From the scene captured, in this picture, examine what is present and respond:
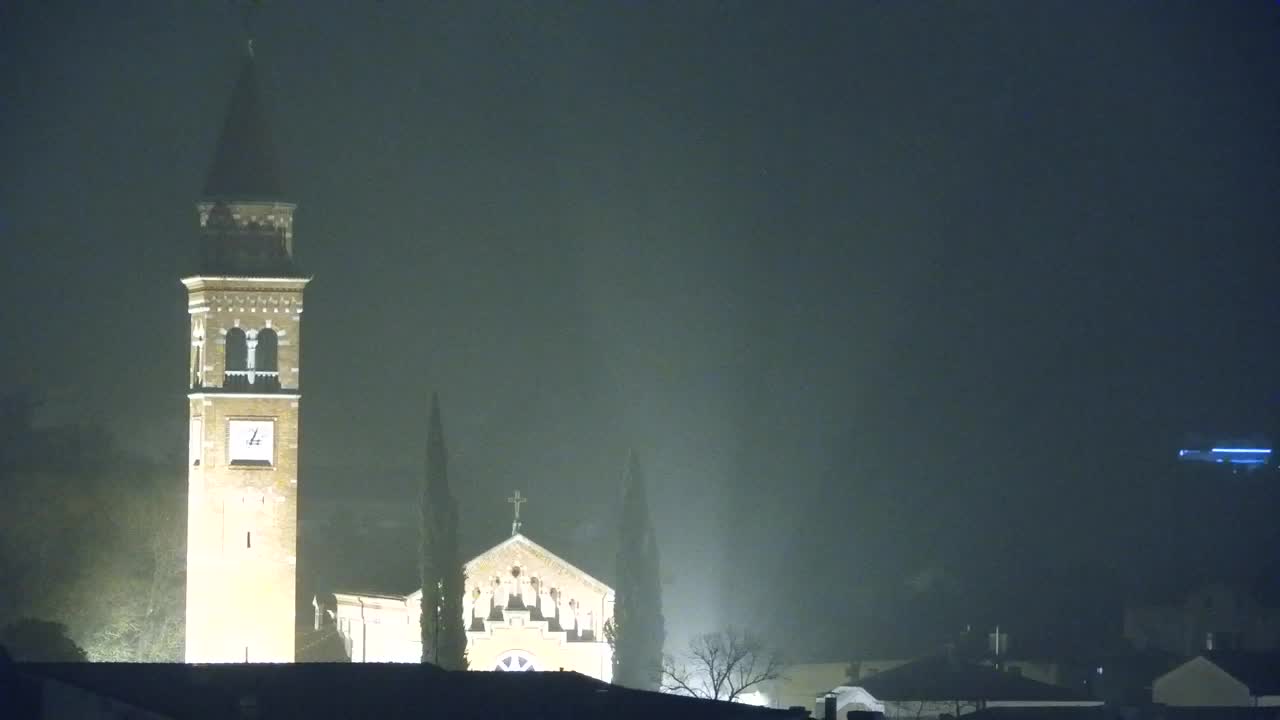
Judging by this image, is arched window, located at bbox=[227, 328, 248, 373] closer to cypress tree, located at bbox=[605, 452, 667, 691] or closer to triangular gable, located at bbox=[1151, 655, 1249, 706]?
cypress tree, located at bbox=[605, 452, 667, 691]

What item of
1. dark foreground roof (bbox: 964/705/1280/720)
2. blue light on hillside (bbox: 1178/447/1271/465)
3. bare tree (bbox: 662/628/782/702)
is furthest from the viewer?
blue light on hillside (bbox: 1178/447/1271/465)

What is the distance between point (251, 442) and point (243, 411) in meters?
0.82

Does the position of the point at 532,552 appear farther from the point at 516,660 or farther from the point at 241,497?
the point at 241,497

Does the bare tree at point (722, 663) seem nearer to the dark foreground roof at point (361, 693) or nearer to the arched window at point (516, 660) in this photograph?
the arched window at point (516, 660)

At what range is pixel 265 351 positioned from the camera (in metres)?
73.2

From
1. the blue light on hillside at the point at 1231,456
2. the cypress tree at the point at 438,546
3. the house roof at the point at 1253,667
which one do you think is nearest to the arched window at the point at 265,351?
the cypress tree at the point at 438,546

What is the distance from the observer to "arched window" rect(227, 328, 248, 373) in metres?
73.1

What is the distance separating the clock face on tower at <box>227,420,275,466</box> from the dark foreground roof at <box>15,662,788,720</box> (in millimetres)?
33546

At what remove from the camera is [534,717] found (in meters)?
34.9

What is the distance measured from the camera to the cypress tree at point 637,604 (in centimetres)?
7581

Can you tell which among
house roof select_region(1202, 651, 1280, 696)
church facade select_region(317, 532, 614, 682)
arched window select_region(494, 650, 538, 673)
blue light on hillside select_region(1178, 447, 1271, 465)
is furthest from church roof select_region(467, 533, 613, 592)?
blue light on hillside select_region(1178, 447, 1271, 465)

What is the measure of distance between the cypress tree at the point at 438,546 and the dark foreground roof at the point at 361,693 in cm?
3434

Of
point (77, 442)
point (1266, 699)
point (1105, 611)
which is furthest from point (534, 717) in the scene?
point (1105, 611)

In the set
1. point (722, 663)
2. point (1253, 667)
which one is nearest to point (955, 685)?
point (1253, 667)
